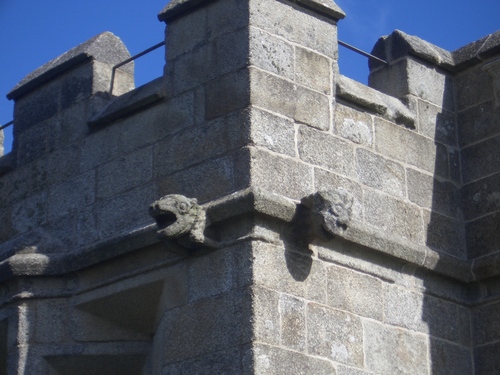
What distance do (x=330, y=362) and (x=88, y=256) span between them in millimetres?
1596

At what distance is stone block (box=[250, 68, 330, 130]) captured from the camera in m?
7.85

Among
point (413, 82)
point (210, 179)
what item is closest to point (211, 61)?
point (210, 179)

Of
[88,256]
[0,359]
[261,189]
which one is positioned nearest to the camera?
[261,189]

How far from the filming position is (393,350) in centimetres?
800

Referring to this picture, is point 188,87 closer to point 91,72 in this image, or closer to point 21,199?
point 91,72

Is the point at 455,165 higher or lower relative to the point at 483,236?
higher

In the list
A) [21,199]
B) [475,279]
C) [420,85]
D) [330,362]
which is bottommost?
[330,362]

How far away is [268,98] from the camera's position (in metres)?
7.87

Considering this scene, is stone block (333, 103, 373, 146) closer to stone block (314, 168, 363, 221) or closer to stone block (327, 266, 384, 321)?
stone block (314, 168, 363, 221)

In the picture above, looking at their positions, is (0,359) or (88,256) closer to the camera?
(88,256)

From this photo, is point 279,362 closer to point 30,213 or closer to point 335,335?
point 335,335

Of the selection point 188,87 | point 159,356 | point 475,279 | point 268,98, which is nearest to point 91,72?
point 188,87

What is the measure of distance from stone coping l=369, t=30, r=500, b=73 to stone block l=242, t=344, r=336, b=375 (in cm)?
245

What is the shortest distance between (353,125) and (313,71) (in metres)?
0.42
